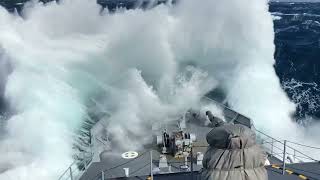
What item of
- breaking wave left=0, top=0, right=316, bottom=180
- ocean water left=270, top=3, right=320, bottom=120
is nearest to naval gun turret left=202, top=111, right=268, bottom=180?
breaking wave left=0, top=0, right=316, bottom=180

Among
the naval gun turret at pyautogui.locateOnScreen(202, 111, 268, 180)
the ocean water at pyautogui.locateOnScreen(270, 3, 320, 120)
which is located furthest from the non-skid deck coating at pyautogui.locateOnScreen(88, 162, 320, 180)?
the ocean water at pyautogui.locateOnScreen(270, 3, 320, 120)

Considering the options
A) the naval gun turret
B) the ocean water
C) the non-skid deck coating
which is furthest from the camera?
the ocean water

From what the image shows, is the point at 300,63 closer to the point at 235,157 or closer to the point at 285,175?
the point at 285,175

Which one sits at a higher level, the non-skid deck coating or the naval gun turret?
the naval gun turret

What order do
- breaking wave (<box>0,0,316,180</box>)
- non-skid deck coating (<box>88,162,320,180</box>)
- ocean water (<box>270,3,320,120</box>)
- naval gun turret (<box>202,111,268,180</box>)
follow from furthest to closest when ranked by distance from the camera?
ocean water (<box>270,3,320,120</box>) < breaking wave (<box>0,0,316,180</box>) < non-skid deck coating (<box>88,162,320,180</box>) < naval gun turret (<box>202,111,268,180</box>)

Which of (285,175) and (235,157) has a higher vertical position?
(235,157)

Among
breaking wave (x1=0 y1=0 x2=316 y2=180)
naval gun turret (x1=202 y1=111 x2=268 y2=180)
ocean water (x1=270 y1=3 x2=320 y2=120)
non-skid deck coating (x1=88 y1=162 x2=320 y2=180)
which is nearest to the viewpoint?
naval gun turret (x1=202 y1=111 x2=268 y2=180)

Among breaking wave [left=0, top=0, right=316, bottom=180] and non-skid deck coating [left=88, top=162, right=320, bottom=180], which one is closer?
non-skid deck coating [left=88, top=162, right=320, bottom=180]

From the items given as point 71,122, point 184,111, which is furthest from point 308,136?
point 71,122

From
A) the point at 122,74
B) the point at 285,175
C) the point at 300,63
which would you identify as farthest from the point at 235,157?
the point at 300,63

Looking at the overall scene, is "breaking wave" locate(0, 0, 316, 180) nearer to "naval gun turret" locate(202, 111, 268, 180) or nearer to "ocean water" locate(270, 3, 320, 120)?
"ocean water" locate(270, 3, 320, 120)
